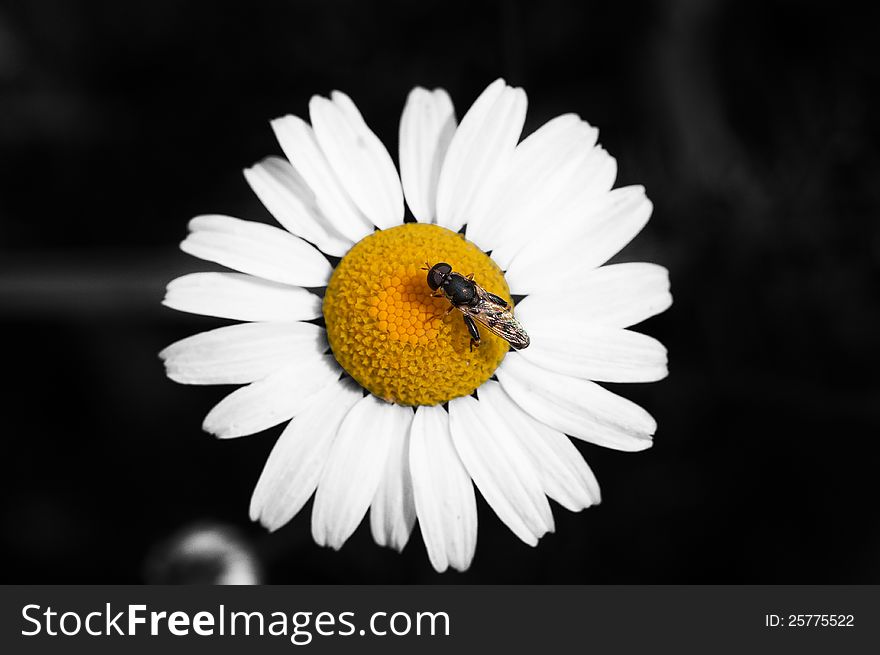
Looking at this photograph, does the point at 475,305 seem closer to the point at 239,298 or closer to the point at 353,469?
the point at 353,469

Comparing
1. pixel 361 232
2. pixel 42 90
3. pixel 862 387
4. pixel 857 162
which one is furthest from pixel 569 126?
pixel 42 90

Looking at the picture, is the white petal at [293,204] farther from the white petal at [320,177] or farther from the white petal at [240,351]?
the white petal at [240,351]

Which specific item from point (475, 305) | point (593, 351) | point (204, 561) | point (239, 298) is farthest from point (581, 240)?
point (204, 561)

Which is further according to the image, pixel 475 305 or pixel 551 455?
pixel 551 455

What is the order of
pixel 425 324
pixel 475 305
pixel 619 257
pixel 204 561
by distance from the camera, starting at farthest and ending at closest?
pixel 619 257, pixel 204 561, pixel 425 324, pixel 475 305

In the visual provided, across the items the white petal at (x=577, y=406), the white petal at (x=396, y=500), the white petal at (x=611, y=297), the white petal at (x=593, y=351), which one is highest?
the white petal at (x=611, y=297)

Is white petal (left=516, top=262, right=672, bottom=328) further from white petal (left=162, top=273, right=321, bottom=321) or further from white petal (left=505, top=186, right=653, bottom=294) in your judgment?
white petal (left=162, top=273, right=321, bottom=321)

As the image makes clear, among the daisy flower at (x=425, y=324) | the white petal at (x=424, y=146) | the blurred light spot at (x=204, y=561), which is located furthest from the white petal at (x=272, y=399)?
the blurred light spot at (x=204, y=561)

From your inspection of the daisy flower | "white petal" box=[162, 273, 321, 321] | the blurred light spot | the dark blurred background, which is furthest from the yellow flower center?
the dark blurred background
